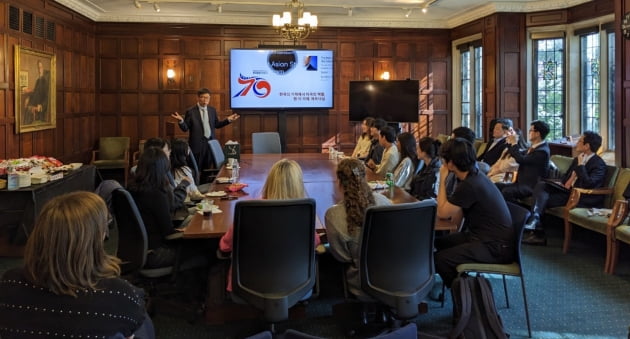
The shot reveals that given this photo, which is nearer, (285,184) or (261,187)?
(285,184)

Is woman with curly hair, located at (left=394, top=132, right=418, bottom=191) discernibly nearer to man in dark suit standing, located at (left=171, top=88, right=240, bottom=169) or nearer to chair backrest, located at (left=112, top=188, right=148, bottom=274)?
chair backrest, located at (left=112, top=188, right=148, bottom=274)

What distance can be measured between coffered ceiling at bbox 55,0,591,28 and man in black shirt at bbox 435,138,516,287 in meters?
5.30

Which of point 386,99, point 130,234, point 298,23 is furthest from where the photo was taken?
point 386,99

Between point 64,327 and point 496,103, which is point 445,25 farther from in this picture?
point 64,327

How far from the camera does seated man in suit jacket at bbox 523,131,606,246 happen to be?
509 cm

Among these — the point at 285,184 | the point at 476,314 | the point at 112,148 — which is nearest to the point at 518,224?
the point at 476,314

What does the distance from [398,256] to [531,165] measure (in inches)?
136

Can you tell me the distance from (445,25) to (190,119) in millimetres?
4960

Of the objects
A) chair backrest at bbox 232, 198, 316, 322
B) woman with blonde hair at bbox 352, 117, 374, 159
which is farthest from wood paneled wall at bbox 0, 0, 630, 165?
chair backrest at bbox 232, 198, 316, 322

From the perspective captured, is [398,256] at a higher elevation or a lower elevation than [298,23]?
lower

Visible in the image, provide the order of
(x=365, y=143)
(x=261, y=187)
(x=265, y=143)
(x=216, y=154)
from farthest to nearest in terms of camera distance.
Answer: (x=265, y=143), (x=365, y=143), (x=216, y=154), (x=261, y=187)

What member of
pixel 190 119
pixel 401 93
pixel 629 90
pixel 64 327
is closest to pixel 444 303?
pixel 64 327

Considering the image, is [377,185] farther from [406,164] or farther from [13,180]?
[13,180]

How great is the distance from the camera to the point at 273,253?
2758mm
